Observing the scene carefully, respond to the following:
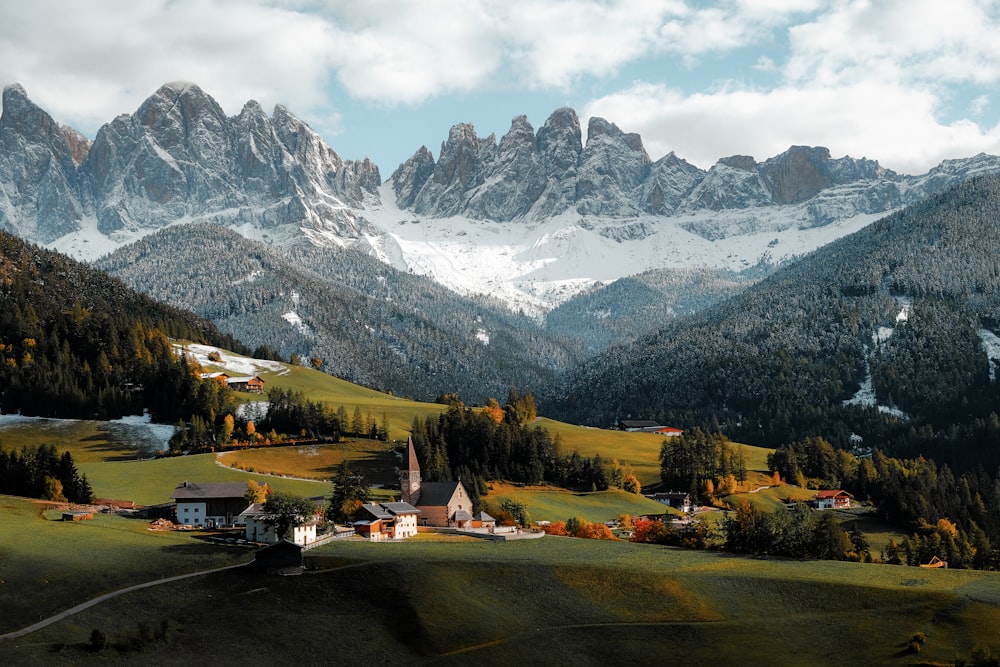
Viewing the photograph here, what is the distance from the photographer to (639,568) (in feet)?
327

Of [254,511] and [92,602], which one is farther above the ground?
[254,511]

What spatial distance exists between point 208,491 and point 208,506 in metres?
2.34

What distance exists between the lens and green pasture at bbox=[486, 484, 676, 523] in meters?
152

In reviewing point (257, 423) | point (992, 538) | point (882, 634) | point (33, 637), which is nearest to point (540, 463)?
point (257, 423)

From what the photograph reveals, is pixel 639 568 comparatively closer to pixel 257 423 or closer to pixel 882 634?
pixel 882 634

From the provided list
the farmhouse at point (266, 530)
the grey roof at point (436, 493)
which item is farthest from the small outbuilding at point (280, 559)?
the grey roof at point (436, 493)

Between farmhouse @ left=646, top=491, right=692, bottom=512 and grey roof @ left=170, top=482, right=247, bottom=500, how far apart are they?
6964cm

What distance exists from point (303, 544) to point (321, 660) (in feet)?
94.8

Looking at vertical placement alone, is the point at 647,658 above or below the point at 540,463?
below

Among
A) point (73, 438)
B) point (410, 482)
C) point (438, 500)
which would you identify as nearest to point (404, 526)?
point (438, 500)

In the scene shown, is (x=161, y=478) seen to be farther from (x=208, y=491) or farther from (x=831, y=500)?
(x=831, y=500)

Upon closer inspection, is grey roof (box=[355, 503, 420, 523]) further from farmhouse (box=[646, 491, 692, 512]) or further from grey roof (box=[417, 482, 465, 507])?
farmhouse (box=[646, 491, 692, 512])

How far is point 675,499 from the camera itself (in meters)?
176

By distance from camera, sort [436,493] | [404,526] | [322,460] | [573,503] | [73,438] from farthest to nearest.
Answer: [73,438], [322,460], [573,503], [436,493], [404,526]
